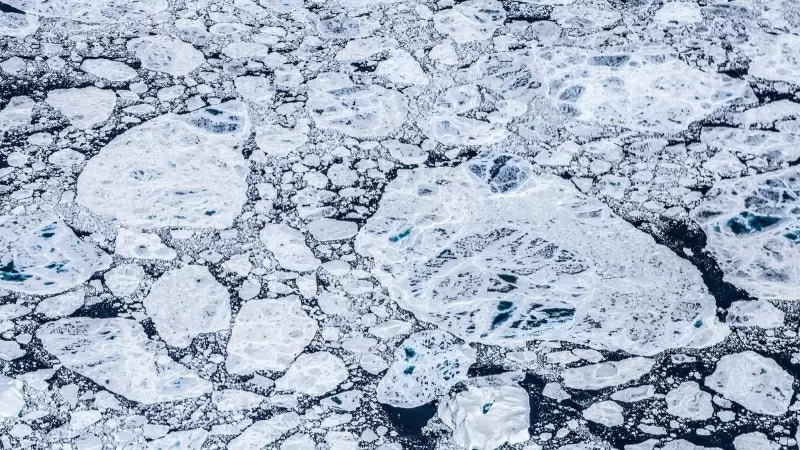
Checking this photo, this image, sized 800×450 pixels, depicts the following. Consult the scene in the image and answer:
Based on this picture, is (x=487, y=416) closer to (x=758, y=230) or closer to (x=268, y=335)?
(x=268, y=335)

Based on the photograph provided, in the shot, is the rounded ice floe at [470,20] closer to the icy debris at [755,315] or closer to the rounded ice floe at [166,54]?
the rounded ice floe at [166,54]

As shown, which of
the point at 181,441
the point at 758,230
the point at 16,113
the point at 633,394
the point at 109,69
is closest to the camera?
the point at 181,441

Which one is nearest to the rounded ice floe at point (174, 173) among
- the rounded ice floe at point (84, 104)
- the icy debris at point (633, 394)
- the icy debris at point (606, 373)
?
the rounded ice floe at point (84, 104)

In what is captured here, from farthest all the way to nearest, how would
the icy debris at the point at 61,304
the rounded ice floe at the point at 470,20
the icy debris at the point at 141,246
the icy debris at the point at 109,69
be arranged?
the rounded ice floe at the point at 470,20 < the icy debris at the point at 109,69 < the icy debris at the point at 141,246 < the icy debris at the point at 61,304

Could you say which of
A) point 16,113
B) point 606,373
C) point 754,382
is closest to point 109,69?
point 16,113

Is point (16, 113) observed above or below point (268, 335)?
above

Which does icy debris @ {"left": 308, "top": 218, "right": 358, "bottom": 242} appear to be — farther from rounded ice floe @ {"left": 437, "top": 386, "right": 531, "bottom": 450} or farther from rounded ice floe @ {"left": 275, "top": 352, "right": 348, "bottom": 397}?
rounded ice floe @ {"left": 437, "top": 386, "right": 531, "bottom": 450}
